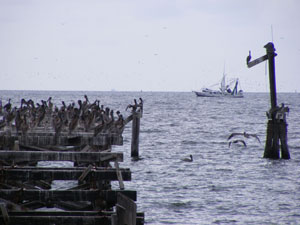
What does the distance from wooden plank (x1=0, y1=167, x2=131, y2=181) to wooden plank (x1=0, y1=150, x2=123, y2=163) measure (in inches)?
17.9

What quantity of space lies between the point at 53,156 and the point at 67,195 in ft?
5.82

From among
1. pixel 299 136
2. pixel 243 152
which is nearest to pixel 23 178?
pixel 243 152

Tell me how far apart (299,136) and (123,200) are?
4252 cm

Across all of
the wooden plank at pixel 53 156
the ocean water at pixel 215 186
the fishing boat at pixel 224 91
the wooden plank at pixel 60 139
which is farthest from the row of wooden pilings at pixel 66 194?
the fishing boat at pixel 224 91

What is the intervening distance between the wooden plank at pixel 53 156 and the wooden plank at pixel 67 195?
1.26 m

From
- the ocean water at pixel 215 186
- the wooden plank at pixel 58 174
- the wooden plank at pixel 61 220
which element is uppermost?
the wooden plank at pixel 58 174

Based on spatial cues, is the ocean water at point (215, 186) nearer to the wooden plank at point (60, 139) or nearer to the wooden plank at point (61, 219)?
the wooden plank at point (60, 139)

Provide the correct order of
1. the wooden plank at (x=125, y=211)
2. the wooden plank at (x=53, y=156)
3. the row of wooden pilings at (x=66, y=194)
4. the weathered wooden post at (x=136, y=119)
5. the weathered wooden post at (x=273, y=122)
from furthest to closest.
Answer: the weathered wooden post at (x=136, y=119)
the weathered wooden post at (x=273, y=122)
the wooden plank at (x=53, y=156)
the row of wooden pilings at (x=66, y=194)
the wooden plank at (x=125, y=211)

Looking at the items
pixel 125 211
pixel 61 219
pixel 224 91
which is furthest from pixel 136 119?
pixel 224 91

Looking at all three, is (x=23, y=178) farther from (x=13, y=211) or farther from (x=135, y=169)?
(x=135, y=169)

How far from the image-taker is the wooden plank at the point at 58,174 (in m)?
10.9

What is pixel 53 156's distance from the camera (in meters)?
11.8

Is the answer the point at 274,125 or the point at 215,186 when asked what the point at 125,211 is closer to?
the point at 215,186

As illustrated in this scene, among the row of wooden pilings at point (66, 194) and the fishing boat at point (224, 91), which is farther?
the fishing boat at point (224, 91)
